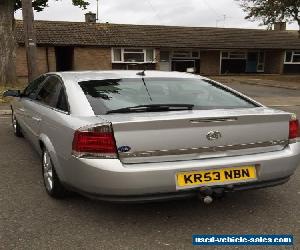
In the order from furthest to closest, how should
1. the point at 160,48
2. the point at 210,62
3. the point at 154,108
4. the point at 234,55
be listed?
1. the point at 234,55
2. the point at 210,62
3. the point at 160,48
4. the point at 154,108

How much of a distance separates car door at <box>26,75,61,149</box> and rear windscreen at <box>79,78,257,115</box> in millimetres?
547

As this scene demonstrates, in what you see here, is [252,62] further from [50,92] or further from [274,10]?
[50,92]

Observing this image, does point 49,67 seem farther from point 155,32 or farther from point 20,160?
point 20,160

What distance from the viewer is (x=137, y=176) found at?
2965mm

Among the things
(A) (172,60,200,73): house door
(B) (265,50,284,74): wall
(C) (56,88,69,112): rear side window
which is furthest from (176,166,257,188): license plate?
(B) (265,50,284,74): wall

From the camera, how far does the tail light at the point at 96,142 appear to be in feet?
9.88

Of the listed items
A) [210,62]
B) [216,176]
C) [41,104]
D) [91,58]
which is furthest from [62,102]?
[210,62]

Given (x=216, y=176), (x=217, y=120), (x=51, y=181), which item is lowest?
A: (x=51, y=181)

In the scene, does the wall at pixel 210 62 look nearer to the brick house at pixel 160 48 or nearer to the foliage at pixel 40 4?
the brick house at pixel 160 48

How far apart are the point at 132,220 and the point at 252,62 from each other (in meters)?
32.7

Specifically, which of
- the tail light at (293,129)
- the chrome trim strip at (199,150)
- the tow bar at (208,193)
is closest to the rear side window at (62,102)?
the chrome trim strip at (199,150)

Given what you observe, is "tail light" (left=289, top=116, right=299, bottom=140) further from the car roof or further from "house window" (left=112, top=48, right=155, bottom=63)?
"house window" (left=112, top=48, right=155, bottom=63)

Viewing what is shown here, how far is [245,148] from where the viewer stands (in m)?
3.32

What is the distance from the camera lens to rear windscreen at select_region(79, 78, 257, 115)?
3545 millimetres
